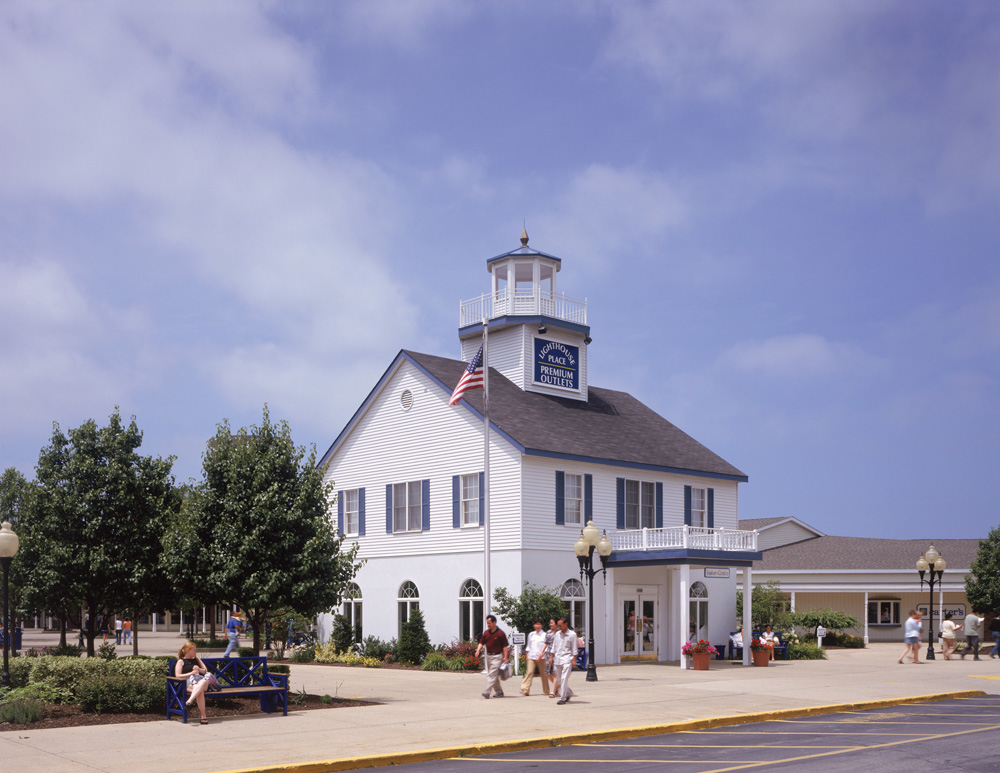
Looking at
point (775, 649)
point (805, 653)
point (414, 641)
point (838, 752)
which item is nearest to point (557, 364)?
point (414, 641)

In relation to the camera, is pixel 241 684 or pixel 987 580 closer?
pixel 241 684

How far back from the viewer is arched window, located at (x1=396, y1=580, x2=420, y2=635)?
3572cm

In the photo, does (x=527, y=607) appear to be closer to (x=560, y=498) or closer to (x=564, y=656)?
(x=560, y=498)

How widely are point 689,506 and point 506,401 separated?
7906mm

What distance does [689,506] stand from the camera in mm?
38000

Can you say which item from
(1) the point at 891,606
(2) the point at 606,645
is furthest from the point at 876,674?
(1) the point at 891,606

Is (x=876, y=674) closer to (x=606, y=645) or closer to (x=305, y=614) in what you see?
(x=606, y=645)

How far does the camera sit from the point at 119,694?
1806 centimetres

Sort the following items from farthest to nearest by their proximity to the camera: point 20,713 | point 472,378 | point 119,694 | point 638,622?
point 638,622 < point 472,378 < point 119,694 < point 20,713

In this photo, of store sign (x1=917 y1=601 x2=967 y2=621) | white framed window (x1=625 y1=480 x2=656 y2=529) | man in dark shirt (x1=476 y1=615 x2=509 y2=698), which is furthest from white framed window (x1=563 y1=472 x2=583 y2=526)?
store sign (x1=917 y1=601 x2=967 y2=621)

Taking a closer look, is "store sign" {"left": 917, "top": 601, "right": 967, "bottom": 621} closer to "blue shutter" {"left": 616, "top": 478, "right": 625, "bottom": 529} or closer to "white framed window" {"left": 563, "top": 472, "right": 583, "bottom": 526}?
"blue shutter" {"left": 616, "top": 478, "right": 625, "bottom": 529}

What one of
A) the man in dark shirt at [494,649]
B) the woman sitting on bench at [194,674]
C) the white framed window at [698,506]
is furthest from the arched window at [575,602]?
the woman sitting on bench at [194,674]

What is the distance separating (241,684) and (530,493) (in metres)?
15.1

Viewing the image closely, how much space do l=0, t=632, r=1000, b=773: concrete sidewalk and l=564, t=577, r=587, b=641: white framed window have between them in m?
2.58
